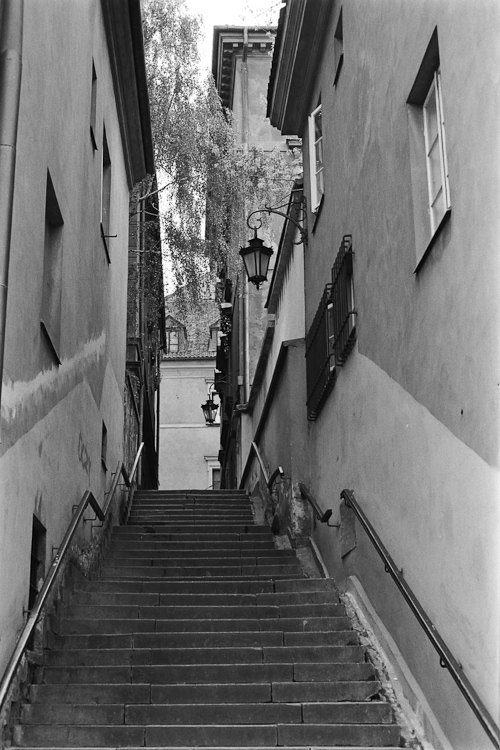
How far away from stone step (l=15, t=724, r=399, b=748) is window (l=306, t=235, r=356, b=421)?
4105mm

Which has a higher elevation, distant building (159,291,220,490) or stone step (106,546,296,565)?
distant building (159,291,220,490)

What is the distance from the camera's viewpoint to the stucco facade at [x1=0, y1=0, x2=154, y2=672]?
269 inches

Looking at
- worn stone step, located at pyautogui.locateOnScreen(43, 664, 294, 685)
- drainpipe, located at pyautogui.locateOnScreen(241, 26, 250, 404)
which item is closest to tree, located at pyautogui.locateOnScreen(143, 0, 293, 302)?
drainpipe, located at pyautogui.locateOnScreen(241, 26, 250, 404)

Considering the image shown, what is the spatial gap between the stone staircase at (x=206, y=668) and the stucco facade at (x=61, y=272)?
0.65 m

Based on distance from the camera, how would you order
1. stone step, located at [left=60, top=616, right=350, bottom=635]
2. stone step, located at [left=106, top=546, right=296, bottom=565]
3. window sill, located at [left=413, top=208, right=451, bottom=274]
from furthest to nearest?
1. stone step, located at [left=106, top=546, right=296, bottom=565]
2. stone step, located at [left=60, top=616, right=350, bottom=635]
3. window sill, located at [left=413, top=208, right=451, bottom=274]

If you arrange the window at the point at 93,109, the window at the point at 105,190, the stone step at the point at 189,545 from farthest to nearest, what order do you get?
the window at the point at 105,190 < the stone step at the point at 189,545 < the window at the point at 93,109

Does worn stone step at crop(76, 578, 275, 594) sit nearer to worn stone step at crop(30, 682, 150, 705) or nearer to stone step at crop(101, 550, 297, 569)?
stone step at crop(101, 550, 297, 569)

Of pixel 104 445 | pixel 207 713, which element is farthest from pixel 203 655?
pixel 104 445

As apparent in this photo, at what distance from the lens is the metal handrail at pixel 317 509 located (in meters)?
10.1

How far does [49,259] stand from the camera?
9.09m

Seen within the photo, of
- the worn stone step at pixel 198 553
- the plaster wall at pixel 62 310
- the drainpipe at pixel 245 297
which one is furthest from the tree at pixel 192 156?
the worn stone step at pixel 198 553

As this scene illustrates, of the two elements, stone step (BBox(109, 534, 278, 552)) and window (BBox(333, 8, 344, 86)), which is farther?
stone step (BBox(109, 534, 278, 552))

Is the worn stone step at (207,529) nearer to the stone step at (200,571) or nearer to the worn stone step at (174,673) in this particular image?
the stone step at (200,571)

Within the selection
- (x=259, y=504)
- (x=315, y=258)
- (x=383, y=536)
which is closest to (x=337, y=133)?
(x=315, y=258)
